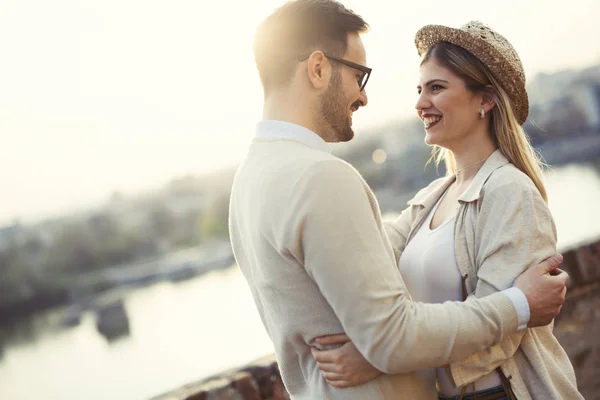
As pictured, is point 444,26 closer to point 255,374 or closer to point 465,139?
point 465,139

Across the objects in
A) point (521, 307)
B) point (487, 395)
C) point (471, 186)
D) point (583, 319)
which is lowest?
point (583, 319)

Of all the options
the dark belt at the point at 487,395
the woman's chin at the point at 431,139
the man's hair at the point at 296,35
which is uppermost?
the man's hair at the point at 296,35

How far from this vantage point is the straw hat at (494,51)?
5.05 feet

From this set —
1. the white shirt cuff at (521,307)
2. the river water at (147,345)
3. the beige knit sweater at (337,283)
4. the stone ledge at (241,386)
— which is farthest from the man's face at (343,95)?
the river water at (147,345)

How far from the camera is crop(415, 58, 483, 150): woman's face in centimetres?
162

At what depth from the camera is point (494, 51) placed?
1.53 m

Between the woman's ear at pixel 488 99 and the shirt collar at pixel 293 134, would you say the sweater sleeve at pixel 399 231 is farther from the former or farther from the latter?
the shirt collar at pixel 293 134

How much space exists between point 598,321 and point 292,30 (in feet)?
7.07

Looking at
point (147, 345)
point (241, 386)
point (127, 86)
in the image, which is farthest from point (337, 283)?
point (127, 86)

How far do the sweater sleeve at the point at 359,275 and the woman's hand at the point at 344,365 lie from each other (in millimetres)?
59

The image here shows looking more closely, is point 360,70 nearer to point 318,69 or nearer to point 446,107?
point 318,69

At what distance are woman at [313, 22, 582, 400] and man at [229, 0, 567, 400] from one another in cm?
8

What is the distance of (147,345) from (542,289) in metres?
7.44

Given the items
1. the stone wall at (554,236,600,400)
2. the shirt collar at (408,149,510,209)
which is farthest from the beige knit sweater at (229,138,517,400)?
the stone wall at (554,236,600,400)
